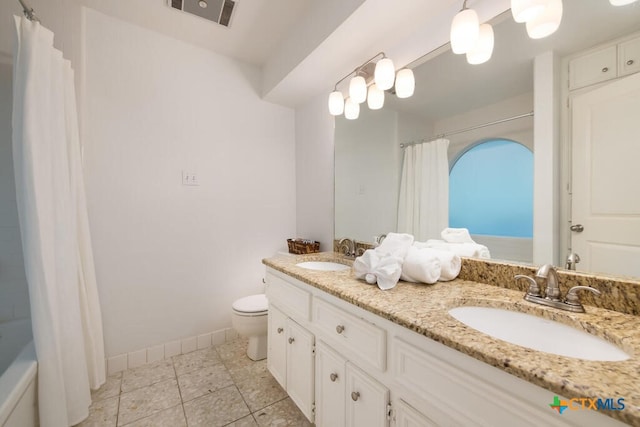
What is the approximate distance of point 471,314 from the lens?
2.90 ft

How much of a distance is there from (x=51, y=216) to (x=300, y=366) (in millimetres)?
1368

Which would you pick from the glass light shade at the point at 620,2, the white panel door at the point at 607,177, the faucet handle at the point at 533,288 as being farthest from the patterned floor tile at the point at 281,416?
the glass light shade at the point at 620,2

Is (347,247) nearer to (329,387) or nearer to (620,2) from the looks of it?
(329,387)

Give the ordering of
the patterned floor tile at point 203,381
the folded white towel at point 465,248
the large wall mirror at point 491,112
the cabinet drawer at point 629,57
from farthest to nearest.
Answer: the patterned floor tile at point 203,381 → the folded white towel at point 465,248 → the large wall mirror at point 491,112 → the cabinet drawer at point 629,57

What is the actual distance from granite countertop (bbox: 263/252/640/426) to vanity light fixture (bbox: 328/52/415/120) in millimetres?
1063

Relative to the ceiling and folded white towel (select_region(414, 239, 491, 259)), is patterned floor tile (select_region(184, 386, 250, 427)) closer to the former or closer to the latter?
folded white towel (select_region(414, 239, 491, 259))

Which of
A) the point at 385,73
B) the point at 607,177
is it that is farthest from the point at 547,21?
the point at 385,73

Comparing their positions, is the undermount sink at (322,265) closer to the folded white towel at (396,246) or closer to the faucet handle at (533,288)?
the folded white towel at (396,246)

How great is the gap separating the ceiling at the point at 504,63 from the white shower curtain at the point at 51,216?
1.77 m

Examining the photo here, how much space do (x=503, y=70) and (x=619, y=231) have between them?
74 centimetres

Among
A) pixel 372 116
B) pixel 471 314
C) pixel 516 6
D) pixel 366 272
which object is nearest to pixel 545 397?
pixel 471 314

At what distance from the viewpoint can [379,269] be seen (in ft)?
3.52

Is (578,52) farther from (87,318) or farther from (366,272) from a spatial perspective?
(87,318)

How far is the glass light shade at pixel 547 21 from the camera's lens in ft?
2.87
